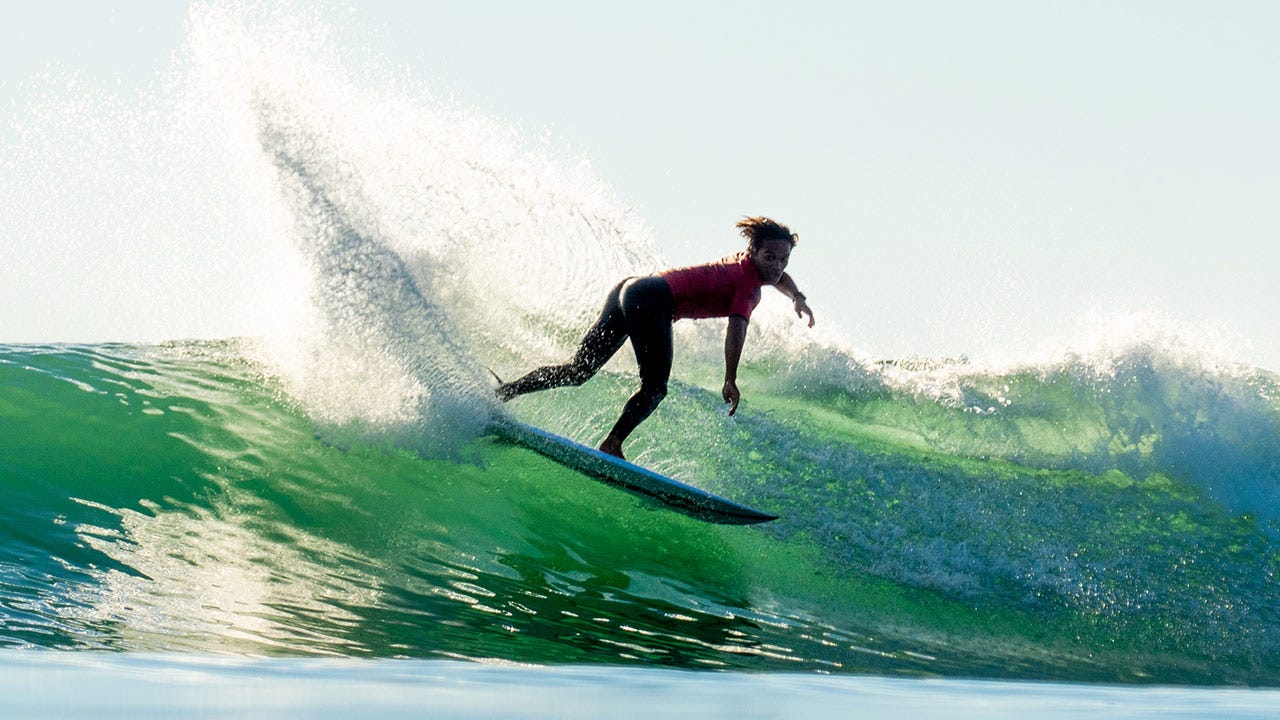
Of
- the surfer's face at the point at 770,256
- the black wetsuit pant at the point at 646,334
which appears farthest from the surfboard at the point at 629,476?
the surfer's face at the point at 770,256

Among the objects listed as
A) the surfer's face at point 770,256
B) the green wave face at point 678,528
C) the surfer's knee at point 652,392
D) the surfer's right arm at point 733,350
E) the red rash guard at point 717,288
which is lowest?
the green wave face at point 678,528

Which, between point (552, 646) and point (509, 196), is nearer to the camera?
point (552, 646)

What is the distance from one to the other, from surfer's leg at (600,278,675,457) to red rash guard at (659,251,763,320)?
0.08 metres

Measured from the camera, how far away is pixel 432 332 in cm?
695

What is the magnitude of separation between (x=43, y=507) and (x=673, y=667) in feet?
11.6

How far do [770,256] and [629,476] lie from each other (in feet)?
4.79

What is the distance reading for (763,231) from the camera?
6180 mm

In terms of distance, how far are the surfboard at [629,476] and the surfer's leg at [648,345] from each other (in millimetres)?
138

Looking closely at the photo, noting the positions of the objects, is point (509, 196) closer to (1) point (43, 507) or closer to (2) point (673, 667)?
(1) point (43, 507)

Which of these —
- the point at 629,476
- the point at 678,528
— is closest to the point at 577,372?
the point at 629,476

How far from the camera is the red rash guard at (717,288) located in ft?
20.4

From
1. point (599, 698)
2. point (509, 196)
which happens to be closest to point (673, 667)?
point (599, 698)

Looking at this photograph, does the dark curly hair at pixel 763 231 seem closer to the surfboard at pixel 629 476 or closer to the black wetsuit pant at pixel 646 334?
the black wetsuit pant at pixel 646 334

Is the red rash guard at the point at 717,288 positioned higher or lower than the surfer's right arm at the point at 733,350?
higher
